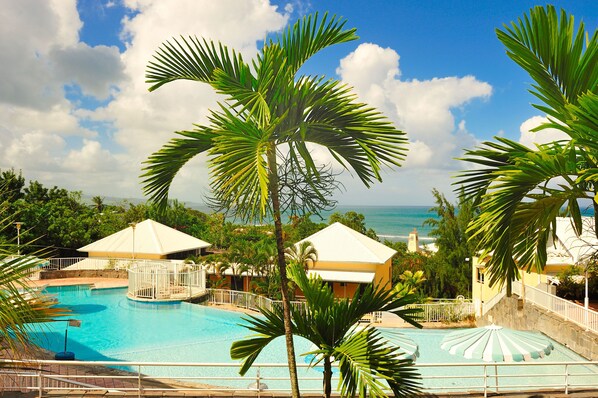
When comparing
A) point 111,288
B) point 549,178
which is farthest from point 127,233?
point 549,178

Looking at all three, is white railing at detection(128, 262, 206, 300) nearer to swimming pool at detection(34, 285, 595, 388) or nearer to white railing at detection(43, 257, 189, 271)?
swimming pool at detection(34, 285, 595, 388)

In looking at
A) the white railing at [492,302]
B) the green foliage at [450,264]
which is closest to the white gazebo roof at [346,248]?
the green foliage at [450,264]

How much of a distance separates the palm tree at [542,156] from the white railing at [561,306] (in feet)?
33.3

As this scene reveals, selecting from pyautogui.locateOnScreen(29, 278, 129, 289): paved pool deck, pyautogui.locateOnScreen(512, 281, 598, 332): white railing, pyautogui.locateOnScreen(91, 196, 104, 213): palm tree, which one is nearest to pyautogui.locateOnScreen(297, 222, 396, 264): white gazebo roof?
pyautogui.locateOnScreen(512, 281, 598, 332): white railing

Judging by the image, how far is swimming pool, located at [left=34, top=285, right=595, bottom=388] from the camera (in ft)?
50.2

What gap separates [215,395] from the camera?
7383 millimetres

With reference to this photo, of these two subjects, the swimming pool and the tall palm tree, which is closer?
the tall palm tree

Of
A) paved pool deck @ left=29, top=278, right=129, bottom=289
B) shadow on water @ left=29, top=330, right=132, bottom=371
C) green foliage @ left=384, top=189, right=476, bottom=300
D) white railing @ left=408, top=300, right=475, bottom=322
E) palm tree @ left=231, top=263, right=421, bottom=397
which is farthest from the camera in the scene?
paved pool deck @ left=29, top=278, right=129, bottom=289

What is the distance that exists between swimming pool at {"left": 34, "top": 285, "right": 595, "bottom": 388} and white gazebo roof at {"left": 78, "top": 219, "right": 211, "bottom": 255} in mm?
6335

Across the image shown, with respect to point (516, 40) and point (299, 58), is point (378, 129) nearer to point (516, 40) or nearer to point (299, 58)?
point (299, 58)

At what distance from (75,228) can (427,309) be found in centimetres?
2597

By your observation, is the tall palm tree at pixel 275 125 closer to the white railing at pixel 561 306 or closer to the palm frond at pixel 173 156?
the palm frond at pixel 173 156

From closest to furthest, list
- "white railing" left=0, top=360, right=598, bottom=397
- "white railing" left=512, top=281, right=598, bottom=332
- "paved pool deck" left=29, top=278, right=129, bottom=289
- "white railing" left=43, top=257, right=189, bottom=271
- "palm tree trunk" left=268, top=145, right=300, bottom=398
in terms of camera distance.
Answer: "palm tree trunk" left=268, top=145, right=300, bottom=398
"white railing" left=0, top=360, right=598, bottom=397
"white railing" left=512, top=281, right=598, bottom=332
"paved pool deck" left=29, top=278, right=129, bottom=289
"white railing" left=43, top=257, right=189, bottom=271

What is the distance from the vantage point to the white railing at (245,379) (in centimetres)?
717
